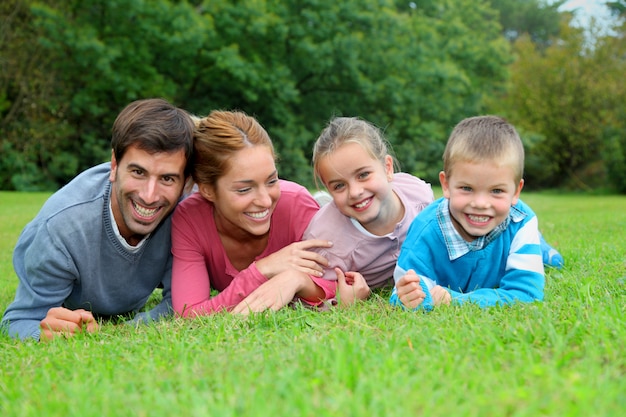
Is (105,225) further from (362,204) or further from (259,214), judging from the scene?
(362,204)

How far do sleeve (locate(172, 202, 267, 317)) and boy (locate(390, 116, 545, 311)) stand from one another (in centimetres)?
103

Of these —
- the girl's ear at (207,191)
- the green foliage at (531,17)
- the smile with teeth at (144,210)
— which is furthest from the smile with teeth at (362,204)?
the green foliage at (531,17)

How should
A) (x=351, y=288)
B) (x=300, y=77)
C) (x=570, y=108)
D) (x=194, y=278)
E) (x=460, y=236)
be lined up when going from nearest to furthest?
(x=460, y=236) → (x=351, y=288) → (x=194, y=278) → (x=300, y=77) → (x=570, y=108)

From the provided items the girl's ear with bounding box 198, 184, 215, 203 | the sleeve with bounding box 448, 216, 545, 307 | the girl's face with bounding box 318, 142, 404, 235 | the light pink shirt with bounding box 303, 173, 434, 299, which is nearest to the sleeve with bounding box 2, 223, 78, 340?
the girl's ear with bounding box 198, 184, 215, 203

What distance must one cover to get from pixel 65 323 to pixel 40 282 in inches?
18.4

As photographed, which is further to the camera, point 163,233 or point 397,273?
point 163,233

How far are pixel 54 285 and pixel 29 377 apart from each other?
150cm

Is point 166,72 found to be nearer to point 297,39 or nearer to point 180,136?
point 297,39

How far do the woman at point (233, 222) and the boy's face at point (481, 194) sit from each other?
101 cm

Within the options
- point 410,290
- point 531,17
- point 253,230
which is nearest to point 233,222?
point 253,230

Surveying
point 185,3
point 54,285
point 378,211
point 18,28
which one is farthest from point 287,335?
point 18,28

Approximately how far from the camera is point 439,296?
356 cm

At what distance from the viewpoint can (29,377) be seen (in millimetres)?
2625

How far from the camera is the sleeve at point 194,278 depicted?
4.05m
